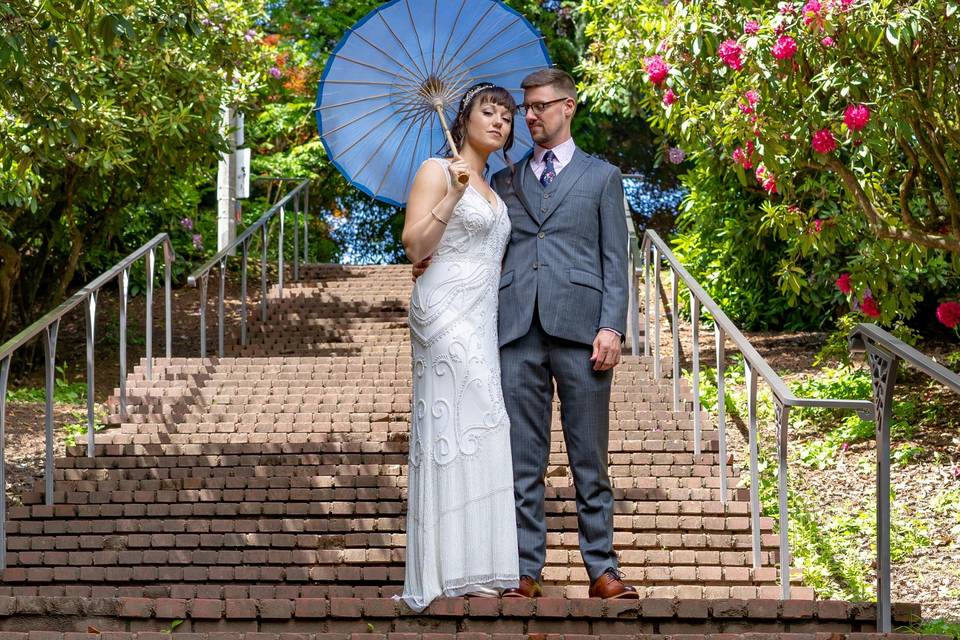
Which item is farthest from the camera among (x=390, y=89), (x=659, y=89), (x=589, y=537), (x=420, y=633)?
(x=659, y=89)

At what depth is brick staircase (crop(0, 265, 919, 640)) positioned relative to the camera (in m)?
4.56

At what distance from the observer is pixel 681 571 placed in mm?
5969

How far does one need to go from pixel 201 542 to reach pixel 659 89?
407 centimetres

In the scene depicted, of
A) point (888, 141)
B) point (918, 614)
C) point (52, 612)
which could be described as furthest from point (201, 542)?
point (888, 141)

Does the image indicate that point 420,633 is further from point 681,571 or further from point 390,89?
point 390,89

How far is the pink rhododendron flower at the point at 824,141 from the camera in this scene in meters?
7.85

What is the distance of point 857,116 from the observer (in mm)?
7559

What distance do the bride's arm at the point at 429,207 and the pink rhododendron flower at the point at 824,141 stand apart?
357 cm

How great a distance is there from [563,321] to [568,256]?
234mm

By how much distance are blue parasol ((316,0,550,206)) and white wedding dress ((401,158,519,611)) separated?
5.20 ft

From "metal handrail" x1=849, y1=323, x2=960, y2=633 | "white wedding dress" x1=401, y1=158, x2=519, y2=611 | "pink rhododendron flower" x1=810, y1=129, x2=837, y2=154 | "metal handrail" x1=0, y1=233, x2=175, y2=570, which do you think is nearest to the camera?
"metal handrail" x1=849, y1=323, x2=960, y2=633

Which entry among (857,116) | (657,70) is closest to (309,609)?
(857,116)

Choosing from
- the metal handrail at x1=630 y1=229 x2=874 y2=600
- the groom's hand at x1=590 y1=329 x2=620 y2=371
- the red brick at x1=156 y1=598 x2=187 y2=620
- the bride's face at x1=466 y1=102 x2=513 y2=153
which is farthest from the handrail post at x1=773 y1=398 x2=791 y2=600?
the red brick at x1=156 y1=598 x2=187 y2=620

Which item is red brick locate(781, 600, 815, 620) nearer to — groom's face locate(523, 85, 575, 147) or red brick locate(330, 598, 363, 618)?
red brick locate(330, 598, 363, 618)
